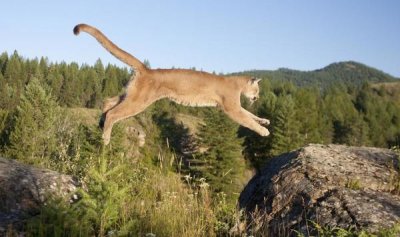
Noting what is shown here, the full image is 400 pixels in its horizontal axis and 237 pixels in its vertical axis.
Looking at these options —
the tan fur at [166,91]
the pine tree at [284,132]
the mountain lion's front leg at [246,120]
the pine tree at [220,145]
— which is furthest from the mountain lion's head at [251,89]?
the pine tree at [284,132]

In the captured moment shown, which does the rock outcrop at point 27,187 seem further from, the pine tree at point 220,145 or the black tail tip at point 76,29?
the pine tree at point 220,145

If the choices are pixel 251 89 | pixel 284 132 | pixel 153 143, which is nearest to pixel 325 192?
pixel 251 89

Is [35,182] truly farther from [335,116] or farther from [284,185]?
[335,116]

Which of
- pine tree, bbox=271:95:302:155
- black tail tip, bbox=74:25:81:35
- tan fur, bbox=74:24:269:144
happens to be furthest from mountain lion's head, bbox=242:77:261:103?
pine tree, bbox=271:95:302:155

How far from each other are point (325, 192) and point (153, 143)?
44.0m

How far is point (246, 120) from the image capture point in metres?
10.8

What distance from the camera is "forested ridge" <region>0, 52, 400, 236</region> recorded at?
5484mm

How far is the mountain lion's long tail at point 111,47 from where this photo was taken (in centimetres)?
898

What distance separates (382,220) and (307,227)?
89 centimetres

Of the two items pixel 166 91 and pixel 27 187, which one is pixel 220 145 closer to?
pixel 166 91

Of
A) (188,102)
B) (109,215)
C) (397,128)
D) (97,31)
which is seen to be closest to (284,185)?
(109,215)

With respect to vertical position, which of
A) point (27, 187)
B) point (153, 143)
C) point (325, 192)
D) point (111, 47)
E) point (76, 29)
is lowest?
point (153, 143)

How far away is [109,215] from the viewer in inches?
198

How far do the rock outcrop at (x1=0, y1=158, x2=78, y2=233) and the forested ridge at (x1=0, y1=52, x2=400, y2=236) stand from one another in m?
0.43
